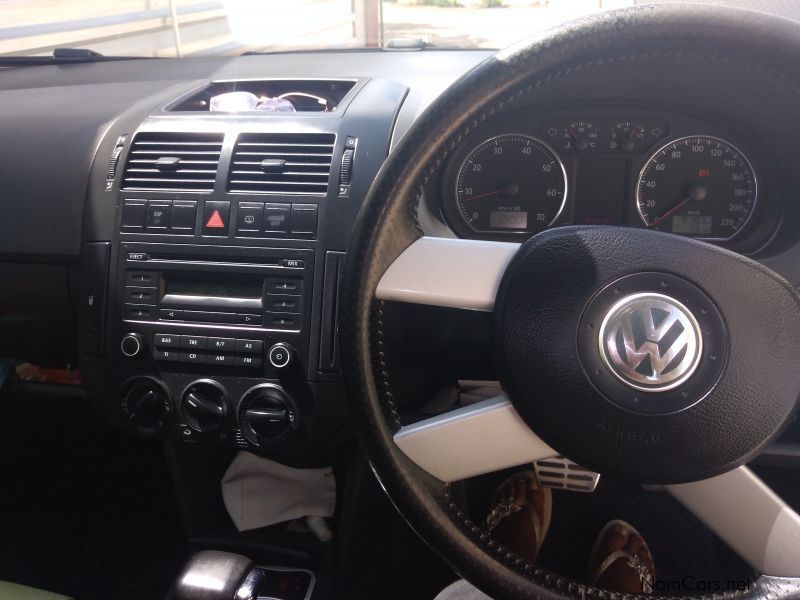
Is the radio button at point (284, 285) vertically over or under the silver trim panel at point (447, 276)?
under

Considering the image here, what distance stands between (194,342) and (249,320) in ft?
0.34

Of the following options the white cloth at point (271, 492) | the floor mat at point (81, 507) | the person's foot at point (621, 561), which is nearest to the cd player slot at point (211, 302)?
the white cloth at point (271, 492)

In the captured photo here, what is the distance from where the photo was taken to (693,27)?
749 mm

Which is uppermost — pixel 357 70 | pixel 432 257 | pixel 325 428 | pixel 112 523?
pixel 357 70

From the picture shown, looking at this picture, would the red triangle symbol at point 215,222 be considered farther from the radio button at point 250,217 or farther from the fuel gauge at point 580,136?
the fuel gauge at point 580,136

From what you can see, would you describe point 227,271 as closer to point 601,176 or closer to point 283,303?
point 283,303

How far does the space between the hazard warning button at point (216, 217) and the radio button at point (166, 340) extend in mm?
187

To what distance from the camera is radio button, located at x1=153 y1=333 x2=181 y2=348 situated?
131cm

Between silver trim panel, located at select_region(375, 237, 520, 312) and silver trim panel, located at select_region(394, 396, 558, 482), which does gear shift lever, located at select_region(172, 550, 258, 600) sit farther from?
silver trim panel, located at select_region(375, 237, 520, 312)

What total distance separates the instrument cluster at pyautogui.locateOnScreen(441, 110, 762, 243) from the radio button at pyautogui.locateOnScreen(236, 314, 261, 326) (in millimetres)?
373

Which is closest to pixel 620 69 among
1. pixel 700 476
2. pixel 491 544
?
pixel 700 476

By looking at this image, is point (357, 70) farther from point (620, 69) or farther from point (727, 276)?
point (727, 276)

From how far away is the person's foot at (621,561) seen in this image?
1414 millimetres

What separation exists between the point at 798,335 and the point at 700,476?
0.63ft
